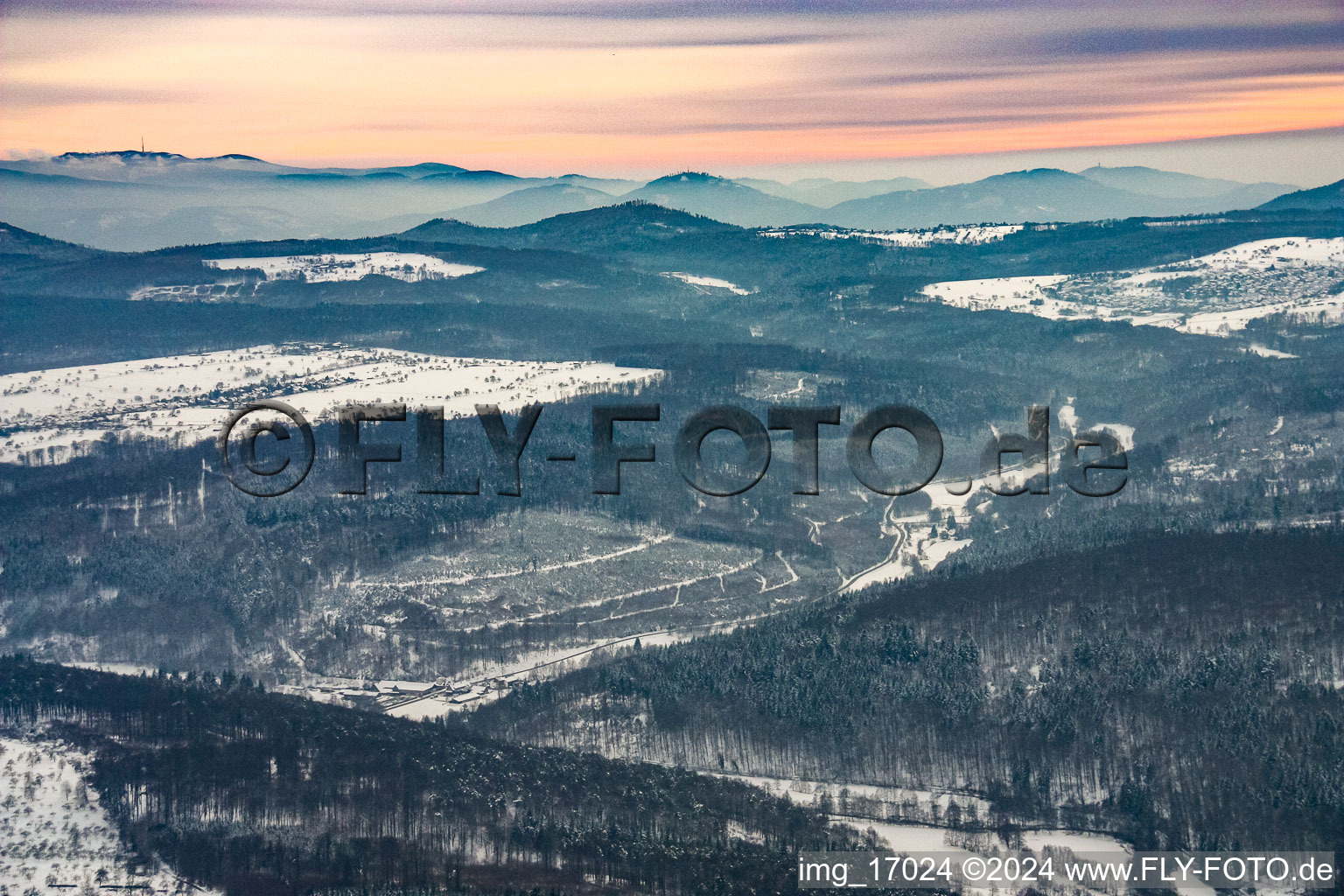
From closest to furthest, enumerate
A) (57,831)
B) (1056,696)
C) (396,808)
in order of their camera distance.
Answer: (57,831) → (396,808) → (1056,696)

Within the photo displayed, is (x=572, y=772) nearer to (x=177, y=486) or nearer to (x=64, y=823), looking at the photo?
(x=64, y=823)

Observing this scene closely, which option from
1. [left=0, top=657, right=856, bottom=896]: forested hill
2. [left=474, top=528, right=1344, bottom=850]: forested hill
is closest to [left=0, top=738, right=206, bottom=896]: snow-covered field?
[left=0, top=657, right=856, bottom=896]: forested hill

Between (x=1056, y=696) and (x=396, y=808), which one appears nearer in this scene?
(x=396, y=808)

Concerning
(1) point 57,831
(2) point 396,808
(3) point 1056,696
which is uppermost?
(3) point 1056,696

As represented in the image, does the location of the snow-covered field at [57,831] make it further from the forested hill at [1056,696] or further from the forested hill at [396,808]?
the forested hill at [1056,696]

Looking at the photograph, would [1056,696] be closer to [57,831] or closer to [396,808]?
[396,808]

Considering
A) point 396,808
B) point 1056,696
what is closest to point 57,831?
point 396,808

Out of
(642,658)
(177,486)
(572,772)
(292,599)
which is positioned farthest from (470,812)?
(177,486)

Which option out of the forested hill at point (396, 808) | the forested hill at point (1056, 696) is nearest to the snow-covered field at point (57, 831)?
the forested hill at point (396, 808)
